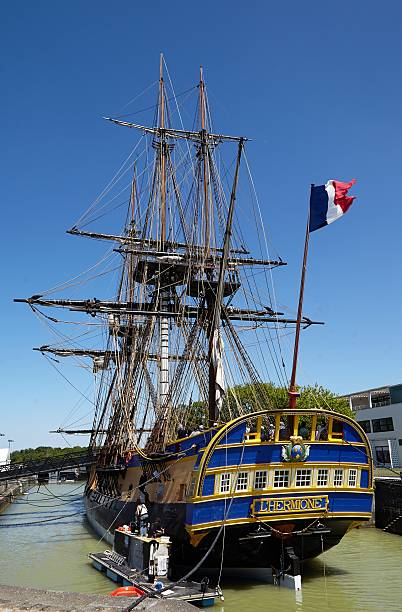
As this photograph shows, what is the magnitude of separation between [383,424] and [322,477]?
3839cm

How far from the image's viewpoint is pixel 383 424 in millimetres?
51000

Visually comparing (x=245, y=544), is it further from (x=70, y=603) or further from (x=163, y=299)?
(x=163, y=299)

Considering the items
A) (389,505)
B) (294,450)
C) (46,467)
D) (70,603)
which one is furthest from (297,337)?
(46,467)

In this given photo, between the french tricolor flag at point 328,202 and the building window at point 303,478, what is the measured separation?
7330 mm

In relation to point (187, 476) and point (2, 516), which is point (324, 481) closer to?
point (187, 476)

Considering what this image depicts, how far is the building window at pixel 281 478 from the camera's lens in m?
15.2

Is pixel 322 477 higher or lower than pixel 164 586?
higher

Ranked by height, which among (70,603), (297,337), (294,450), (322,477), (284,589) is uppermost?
(297,337)

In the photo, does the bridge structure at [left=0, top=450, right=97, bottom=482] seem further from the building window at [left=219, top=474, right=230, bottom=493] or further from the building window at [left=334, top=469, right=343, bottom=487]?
the building window at [left=334, top=469, right=343, bottom=487]

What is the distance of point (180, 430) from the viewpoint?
19.0m

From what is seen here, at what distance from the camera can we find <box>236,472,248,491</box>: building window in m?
14.9

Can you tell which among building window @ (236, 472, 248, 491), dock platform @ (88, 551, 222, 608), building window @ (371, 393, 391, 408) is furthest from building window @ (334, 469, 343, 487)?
building window @ (371, 393, 391, 408)

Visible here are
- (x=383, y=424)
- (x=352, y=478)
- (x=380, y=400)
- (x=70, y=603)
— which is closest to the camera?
(x=70, y=603)

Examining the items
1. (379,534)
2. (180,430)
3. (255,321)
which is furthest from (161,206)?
(379,534)
